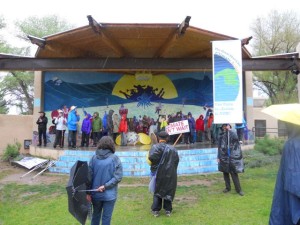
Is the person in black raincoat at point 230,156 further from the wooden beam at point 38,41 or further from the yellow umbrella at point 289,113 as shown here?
the wooden beam at point 38,41

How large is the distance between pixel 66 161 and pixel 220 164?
627 cm

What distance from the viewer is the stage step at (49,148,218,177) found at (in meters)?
10.7

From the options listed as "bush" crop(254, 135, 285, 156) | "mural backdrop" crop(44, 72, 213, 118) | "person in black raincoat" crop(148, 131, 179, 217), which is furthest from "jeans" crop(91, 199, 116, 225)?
"mural backdrop" crop(44, 72, 213, 118)

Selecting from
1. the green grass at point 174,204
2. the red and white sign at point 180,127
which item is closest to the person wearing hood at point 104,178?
the green grass at point 174,204

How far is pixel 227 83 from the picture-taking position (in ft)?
27.7

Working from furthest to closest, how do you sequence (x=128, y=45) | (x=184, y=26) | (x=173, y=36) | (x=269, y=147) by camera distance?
(x=269, y=147) < (x=128, y=45) < (x=173, y=36) < (x=184, y=26)

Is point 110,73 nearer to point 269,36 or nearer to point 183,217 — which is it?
point 183,217

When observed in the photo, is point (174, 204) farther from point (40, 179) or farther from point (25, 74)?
point (25, 74)

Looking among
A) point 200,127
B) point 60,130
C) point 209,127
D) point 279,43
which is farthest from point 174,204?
point 279,43

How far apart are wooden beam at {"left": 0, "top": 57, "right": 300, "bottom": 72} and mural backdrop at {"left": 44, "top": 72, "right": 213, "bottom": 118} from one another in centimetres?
533

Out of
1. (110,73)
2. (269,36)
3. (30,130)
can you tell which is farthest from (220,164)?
(269,36)

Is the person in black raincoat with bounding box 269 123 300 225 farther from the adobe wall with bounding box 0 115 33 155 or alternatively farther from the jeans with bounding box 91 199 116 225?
the adobe wall with bounding box 0 115 33 155

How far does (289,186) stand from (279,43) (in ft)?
87.8

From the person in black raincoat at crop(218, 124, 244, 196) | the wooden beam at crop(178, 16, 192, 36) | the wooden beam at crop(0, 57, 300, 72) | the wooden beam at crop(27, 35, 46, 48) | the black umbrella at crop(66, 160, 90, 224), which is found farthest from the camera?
the wooden beam at crop(0, 57, 300, 72)
